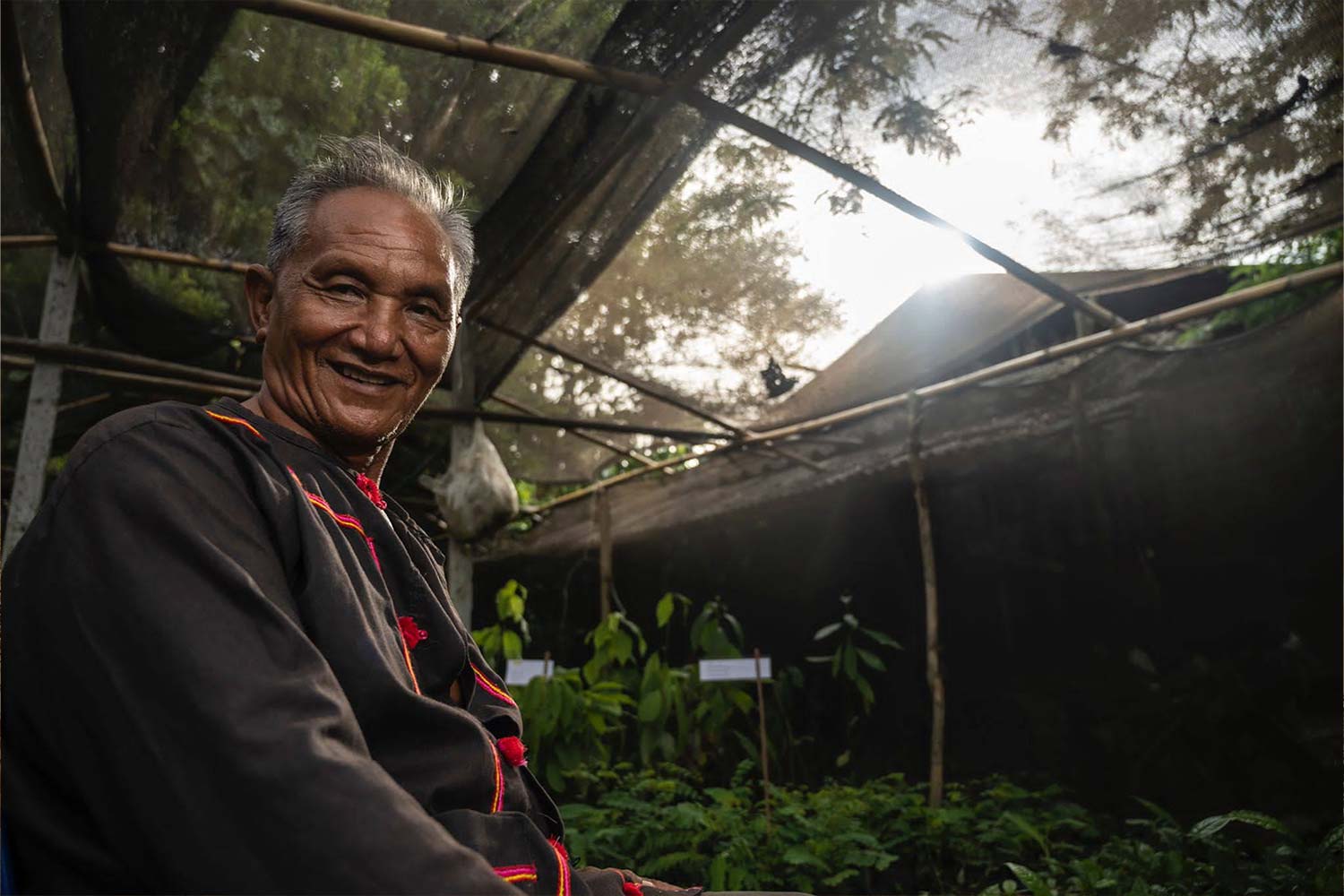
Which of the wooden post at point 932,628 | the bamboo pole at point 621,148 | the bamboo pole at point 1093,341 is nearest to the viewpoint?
the bamboo pole at point 621,148

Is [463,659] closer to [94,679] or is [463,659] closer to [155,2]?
[94,679]

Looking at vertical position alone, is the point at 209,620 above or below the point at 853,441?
below

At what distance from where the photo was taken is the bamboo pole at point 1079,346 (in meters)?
3.71

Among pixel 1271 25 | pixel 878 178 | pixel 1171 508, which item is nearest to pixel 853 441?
pixel 1171 508

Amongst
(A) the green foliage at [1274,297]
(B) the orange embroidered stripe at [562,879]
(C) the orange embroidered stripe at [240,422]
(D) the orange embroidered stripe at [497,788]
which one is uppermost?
(A) the green foliage at [1274,297]

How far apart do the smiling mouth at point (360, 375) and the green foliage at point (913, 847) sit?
8.77 feet

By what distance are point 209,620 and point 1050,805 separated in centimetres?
562

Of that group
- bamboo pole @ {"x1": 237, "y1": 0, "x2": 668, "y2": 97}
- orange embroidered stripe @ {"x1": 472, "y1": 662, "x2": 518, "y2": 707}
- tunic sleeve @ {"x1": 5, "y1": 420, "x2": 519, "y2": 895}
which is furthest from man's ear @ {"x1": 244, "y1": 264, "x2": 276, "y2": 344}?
bamboo pole @ {"x1": 237, "y1": 0, "x2": 668, "y2": 97}

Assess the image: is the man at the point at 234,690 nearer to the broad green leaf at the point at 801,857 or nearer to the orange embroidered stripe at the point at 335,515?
the orange embroidered stripe at the point at 335,515

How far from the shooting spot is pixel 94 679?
0.85 metres

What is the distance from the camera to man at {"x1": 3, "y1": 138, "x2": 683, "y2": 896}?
81 cm

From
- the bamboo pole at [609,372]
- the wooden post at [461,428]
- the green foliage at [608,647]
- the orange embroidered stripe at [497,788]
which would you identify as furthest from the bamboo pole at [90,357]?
the orange embroidered stripe at [497,788]

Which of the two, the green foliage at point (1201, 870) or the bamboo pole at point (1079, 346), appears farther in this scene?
the bamboo pole at point (1079, 346)

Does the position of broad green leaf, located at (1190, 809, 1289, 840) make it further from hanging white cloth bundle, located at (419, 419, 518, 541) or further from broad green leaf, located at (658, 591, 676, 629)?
hanging white cloth bundle, located at (419, 419, 518, 541)
